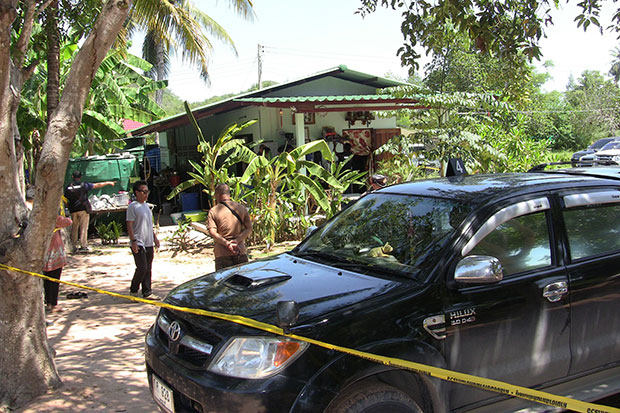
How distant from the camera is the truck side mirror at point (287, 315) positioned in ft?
9.45

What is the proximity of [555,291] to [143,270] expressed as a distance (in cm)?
569

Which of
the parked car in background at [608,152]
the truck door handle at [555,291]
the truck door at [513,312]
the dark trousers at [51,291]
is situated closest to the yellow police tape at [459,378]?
the truck door at [513,312]

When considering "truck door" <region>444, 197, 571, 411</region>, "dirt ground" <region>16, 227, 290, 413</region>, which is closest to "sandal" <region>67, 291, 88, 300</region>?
"dirt ground" <region>16, 227, 290, 413</region>

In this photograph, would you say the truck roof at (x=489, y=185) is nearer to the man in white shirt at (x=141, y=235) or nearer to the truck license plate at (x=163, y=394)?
the truck license plate at (x=163, y=394)

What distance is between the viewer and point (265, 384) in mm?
2805

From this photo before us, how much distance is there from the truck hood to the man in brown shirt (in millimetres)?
2487

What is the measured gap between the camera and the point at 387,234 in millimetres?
3984

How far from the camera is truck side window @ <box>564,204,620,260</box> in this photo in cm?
389

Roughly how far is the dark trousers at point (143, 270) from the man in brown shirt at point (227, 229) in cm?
151

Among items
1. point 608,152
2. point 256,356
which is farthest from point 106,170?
point 608,152

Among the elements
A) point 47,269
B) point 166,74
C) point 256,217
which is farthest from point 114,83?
point 166,74

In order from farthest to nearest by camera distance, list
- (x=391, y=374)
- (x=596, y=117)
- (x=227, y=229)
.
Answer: (x=596, y=117)
(x=227, y=229)
(x=391, y=374)

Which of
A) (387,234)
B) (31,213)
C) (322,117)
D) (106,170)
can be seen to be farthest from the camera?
(322,117)

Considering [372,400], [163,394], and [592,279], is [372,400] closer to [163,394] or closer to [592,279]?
[163,394]
